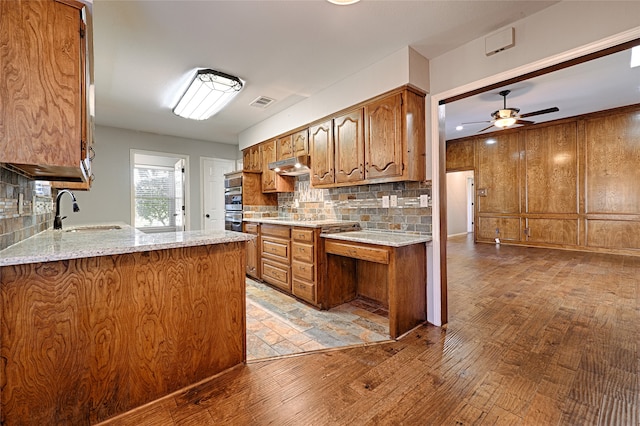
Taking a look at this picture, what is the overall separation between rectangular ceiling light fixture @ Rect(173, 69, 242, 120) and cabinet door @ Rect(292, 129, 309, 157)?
0.97m

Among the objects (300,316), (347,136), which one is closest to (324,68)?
(347,136)

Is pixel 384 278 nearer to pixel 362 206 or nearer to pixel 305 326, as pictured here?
pixel 362 206

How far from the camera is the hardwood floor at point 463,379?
154cm

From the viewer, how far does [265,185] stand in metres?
4.75

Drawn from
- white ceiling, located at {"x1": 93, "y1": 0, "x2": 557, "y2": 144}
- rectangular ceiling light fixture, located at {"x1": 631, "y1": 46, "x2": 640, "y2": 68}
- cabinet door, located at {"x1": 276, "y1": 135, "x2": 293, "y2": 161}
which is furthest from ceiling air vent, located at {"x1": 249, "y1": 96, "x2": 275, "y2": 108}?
rectangular ceiling light fixture, located at {"x1": 631, "y1": 46, "x2": 640, "y2": 68}

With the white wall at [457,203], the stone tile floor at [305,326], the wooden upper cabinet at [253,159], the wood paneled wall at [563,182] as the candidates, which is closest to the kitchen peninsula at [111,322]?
the stone tile floor at [305,326]

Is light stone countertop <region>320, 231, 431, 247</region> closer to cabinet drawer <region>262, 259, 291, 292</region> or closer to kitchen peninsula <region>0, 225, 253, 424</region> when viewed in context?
cabinet drawer <region>262, 259, 291, 292</region>

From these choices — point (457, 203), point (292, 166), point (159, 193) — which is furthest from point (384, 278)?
point (457, 203)

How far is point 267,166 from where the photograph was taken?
469 cm

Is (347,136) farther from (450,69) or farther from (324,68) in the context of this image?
(450,69)

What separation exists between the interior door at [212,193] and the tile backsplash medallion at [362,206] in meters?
1.67

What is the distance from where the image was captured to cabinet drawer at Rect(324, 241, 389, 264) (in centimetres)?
246

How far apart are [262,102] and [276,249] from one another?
201 cm

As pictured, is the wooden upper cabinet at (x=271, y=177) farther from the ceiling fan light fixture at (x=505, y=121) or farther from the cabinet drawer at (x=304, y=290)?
the ceiling fan light fixture at (x=505, y=121)
